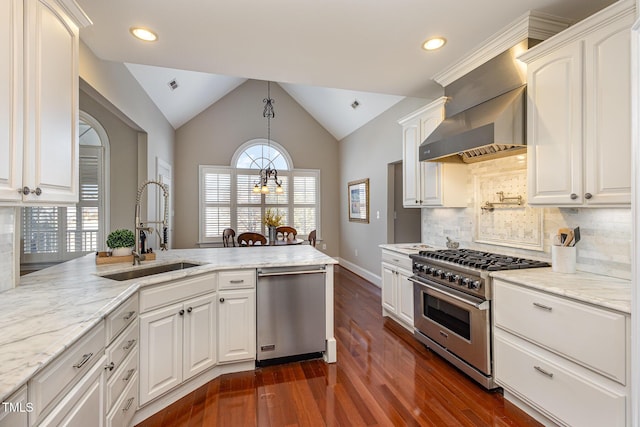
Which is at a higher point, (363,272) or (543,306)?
(543,306)

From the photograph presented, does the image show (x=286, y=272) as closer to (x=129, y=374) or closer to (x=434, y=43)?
(x=129, y=374)

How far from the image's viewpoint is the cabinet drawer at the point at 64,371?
95 centimetres

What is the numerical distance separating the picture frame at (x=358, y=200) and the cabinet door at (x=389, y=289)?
2195 mm

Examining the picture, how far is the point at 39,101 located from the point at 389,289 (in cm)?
341

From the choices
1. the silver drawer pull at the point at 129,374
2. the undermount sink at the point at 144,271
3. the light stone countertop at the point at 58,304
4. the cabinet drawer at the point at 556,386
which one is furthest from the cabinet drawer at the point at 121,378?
the cabinet drawer at the point at 556,386

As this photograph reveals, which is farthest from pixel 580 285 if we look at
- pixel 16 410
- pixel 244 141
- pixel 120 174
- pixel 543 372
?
pixel 244 141

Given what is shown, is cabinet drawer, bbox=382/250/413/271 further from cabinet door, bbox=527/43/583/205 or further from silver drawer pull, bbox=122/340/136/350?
silver drawer pull, bbox=122/340/136/350

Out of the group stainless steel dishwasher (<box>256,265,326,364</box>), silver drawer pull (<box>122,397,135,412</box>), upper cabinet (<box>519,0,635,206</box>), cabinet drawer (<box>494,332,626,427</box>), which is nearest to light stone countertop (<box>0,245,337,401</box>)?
stainless steel dishwasher (<box>256,265,326,364</box>)

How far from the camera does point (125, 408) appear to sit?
170cm

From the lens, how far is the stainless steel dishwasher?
256cm

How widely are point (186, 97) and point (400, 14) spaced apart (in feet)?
13.8

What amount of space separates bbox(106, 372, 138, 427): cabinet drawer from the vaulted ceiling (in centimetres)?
242

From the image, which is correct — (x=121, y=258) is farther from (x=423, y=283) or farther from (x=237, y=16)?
(x=423, y=283)

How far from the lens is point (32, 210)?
3.73 m
